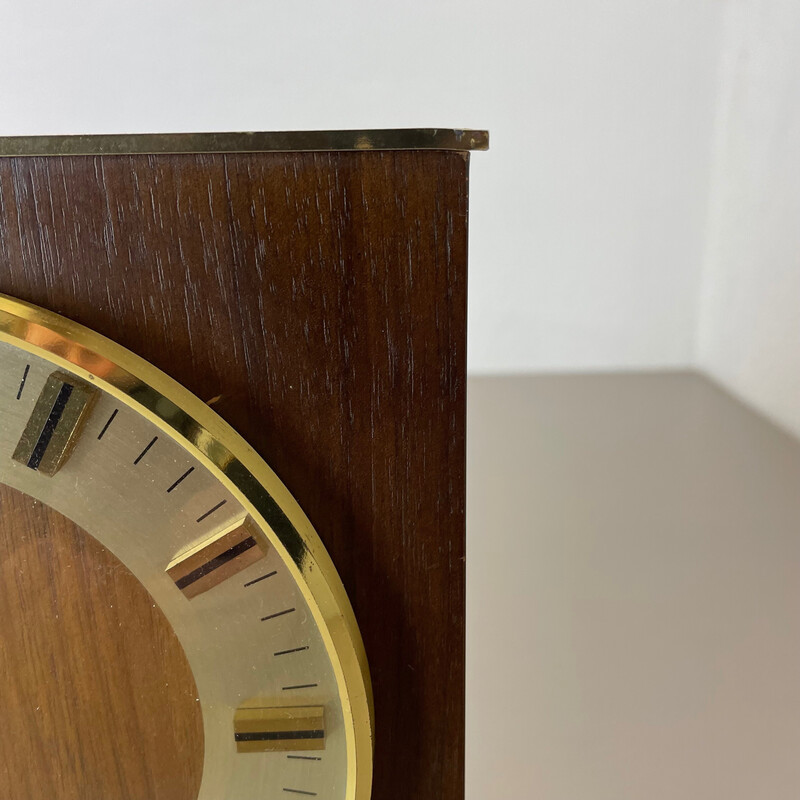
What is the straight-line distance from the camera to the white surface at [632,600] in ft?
2.61

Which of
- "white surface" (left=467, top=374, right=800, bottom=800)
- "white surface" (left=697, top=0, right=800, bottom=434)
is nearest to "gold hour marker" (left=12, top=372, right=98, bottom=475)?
"white surface" (left=467, top=374, right=800, bottom=800)

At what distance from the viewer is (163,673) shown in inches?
16.8

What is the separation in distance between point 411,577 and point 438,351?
0.42ft

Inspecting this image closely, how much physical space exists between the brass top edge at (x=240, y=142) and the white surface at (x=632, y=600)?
24.8 inches

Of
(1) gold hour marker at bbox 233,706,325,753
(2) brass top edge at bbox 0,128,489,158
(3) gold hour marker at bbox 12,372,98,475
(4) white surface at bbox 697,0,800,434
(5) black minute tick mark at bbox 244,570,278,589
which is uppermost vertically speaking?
(4) white surface at bbox 697,0,800,434

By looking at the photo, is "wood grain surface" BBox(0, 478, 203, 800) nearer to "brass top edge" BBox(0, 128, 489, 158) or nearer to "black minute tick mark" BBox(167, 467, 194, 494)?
"black minute tick mark" BBox(167, 467, 194, 494)

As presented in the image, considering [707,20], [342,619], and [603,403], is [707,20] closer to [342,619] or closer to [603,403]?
[603,403]

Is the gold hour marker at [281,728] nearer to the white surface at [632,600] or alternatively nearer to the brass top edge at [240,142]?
the brass top edge at [240,142]

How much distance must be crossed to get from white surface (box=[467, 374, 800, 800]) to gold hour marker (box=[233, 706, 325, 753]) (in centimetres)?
42

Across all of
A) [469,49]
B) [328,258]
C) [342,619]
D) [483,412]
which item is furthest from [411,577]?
[469,49]

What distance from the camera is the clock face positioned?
38 centimetres

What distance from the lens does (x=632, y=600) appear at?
3.24 ft

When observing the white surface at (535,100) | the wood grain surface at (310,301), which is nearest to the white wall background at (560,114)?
the white surface at (535,100)

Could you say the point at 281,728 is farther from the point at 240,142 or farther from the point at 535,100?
the point at 535,100
